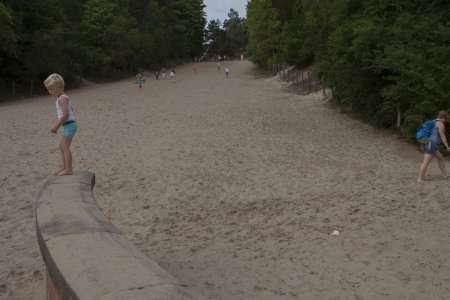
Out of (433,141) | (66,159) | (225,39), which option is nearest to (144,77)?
(433,141)

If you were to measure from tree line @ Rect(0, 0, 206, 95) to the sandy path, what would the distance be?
55.2 ft

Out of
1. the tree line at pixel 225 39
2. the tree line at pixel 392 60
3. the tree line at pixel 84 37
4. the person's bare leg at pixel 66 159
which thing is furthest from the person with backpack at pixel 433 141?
the tree line at pixel 225 39

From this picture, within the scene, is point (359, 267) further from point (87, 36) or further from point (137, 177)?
point (87, 36)

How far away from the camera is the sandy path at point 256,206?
5.68 meters

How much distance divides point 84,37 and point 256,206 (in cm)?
4474

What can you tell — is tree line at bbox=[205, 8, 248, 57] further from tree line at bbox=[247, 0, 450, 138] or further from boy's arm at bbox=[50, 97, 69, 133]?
boy's arm at bbox=[50, 97, 69, 133]

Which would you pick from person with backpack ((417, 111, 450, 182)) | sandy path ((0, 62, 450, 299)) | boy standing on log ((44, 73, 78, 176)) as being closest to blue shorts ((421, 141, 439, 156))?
person with backpack ((417, 111, 450, 182))

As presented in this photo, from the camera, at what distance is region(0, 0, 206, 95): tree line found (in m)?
32.6

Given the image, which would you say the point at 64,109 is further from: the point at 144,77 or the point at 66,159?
the point at 144,77

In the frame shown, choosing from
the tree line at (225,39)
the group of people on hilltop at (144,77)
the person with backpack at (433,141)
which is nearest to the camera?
the person with backpack at (433,141)

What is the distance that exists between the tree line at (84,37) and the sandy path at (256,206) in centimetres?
1683

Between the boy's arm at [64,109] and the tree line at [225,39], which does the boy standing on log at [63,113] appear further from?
the tree line at [225,39]

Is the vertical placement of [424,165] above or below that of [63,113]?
below

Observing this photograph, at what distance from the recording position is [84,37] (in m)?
47.9
